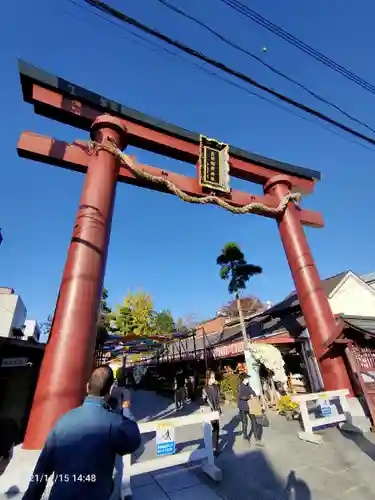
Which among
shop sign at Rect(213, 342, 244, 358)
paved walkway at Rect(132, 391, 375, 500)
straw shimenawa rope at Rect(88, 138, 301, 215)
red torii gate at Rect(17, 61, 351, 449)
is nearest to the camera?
paved walkway at Rect(132, 391, 375, 500)

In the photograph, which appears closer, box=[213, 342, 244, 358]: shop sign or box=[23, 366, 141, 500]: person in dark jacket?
box=[23, 366, 141, 500]: person in dark jacket

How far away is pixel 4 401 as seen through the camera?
816cm

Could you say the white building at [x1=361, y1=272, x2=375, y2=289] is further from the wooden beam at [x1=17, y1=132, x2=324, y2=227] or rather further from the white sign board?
the white sign board

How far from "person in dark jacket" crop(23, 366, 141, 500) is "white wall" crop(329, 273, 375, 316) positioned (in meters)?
16.6

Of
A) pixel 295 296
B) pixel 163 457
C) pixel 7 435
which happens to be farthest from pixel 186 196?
pixel 295 296

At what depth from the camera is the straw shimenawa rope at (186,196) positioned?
663 centimetres

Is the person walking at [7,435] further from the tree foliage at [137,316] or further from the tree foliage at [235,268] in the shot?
the tree foliage at [137,316]

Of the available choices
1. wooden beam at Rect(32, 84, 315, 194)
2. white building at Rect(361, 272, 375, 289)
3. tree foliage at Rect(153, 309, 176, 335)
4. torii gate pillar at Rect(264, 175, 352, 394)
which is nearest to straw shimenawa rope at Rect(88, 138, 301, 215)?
torii gate pillar at Rect(264, 175, 352, 394)

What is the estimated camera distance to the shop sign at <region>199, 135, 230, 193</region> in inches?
320

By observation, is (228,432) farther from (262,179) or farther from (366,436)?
(262,179)

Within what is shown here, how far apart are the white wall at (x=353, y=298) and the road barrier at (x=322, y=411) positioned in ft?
34.4

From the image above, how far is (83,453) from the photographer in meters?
1.61

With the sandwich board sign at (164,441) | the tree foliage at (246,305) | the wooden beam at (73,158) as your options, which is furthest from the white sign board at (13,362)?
the tree foliage at (246,305)

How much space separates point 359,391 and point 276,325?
7595mm
